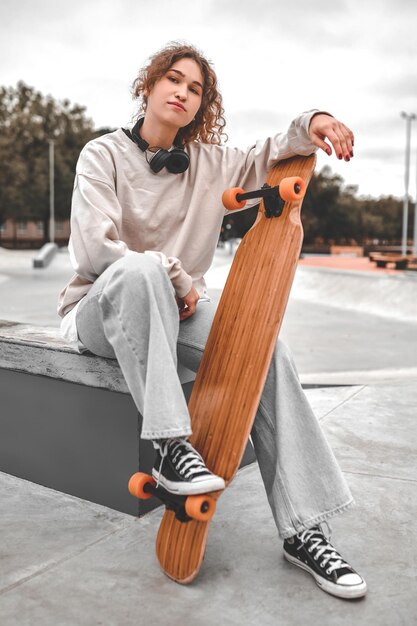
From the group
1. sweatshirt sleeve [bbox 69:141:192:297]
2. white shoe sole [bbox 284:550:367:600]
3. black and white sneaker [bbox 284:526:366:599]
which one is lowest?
white shoe sole [bbox 284:550:367:600]

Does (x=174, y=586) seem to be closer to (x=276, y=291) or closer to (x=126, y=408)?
(x=126, y=408)

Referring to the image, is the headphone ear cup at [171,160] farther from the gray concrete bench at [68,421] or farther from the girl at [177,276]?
the gray concrete bench at [68,421]

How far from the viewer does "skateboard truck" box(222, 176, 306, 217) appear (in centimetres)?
204

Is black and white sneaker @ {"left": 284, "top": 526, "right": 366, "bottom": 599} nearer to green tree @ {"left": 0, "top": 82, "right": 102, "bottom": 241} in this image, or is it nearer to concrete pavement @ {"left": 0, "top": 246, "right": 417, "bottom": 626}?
concrete pavement @ {"left": 0, "top": 246, "right": 417, "bottom": 626}

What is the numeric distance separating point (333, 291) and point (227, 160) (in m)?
11.2

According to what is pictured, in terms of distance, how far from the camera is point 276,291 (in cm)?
201

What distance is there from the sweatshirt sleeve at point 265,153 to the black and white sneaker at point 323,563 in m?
1.34

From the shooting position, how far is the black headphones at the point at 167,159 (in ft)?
7.55

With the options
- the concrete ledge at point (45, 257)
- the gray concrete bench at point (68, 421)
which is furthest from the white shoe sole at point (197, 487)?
the concrete ledge at point (45, 257)

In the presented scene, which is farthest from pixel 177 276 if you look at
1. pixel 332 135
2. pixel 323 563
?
pixel 323 563

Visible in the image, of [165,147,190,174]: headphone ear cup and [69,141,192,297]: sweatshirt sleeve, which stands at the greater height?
[165,147,190,174]: headphone ear cup

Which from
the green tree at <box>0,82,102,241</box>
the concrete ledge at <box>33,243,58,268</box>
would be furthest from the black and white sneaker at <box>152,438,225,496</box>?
the green tree at <box>0,82,102,241</box>

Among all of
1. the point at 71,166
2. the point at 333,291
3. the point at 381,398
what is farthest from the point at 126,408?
the point at 71,166

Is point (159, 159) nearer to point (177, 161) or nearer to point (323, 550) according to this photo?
point (177, 161)
